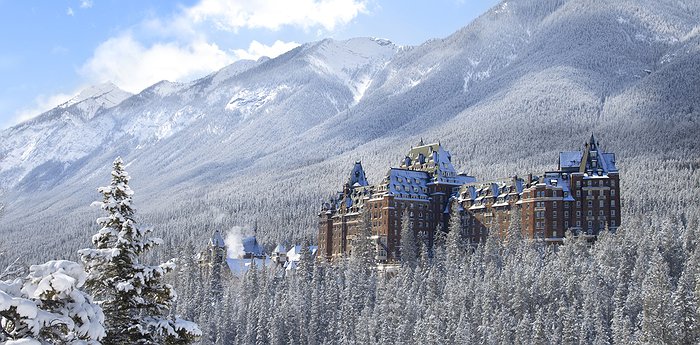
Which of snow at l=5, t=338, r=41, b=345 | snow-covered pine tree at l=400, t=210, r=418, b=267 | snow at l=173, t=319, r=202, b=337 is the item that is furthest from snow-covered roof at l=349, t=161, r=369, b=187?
snow at l=5, t=338, r=41, b=345

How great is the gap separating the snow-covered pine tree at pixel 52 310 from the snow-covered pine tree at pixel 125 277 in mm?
5939

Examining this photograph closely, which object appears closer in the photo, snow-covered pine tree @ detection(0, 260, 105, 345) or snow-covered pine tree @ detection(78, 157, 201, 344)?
snow-covered pine tree @ detection(0, 260, 105, 345)

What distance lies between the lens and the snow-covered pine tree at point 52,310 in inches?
552

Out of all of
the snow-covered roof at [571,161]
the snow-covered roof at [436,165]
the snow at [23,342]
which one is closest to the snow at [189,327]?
the snow at [23,342]

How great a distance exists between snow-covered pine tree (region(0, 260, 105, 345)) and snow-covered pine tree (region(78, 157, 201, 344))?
19.5 ft

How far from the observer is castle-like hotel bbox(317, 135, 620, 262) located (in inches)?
5037

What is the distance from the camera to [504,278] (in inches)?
4272

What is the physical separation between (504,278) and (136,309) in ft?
299

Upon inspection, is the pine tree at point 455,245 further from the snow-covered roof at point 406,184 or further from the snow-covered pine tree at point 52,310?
the snow-covered pine tree at point 52,310

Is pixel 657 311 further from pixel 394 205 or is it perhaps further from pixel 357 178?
pixel 357 178

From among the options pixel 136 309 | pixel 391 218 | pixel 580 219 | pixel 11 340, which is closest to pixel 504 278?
pixel 580 219

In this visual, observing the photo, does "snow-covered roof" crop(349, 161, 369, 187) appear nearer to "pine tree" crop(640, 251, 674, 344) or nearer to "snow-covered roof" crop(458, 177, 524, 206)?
"snow-covered roof" crop(458, 177, 524, 206)

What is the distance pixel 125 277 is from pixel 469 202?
12334 cm

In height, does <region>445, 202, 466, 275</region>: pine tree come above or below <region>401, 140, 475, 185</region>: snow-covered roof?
below
